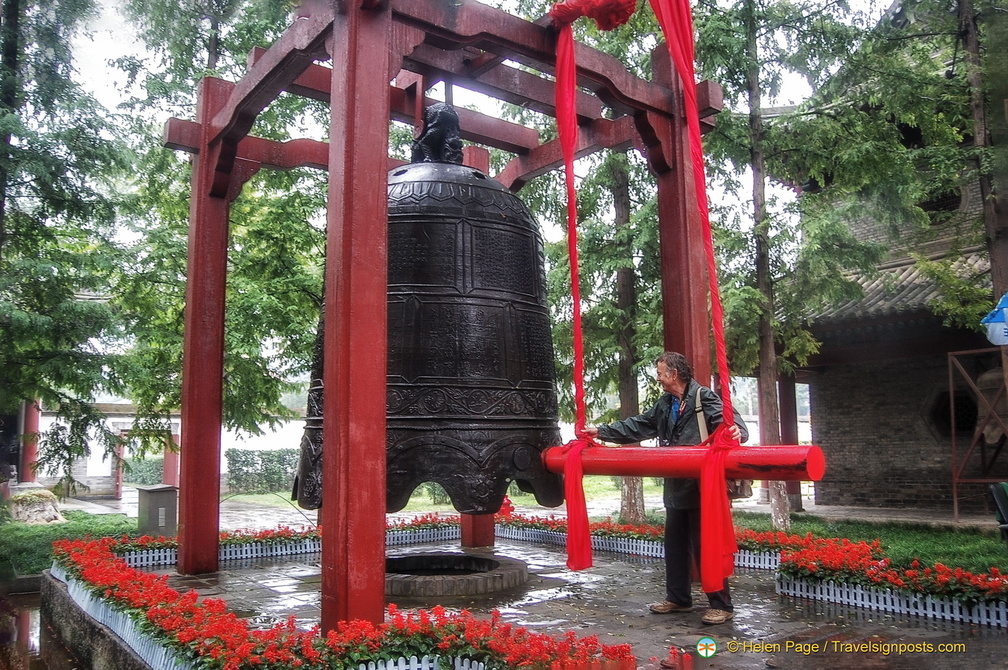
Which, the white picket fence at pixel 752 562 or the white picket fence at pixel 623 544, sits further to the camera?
the white picket fence at pixel 623 544

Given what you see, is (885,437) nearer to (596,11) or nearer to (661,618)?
(661,618)

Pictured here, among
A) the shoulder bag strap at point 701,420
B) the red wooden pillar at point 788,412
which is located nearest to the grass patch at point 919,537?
the red wooden pillar at point 788,412

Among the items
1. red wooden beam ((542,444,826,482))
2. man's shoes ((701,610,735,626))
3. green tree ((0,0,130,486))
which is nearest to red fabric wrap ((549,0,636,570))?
red wooden beam ((542,444,826,482))

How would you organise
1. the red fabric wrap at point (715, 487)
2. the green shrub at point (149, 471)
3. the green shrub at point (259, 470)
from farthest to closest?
1. the green shrub at point (149, 471)
2. the green shrub at point (259, 470)
3. the red fabric wrap at point (715, 487)

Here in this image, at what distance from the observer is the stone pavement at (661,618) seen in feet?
Result: 12.3

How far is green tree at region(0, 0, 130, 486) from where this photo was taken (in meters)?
8.29

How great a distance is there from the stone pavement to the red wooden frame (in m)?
0.94

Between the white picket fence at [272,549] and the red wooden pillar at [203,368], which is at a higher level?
the red wooden pillar at [203,368]

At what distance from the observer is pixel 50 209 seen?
28.3 ft

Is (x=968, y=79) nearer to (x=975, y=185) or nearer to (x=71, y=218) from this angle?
(x=975, y=185)

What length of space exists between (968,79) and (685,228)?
19.5ft

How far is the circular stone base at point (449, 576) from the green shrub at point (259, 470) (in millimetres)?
19181

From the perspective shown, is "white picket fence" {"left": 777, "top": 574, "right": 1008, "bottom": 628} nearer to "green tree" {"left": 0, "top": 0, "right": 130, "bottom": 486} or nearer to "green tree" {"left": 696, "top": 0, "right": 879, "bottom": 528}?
"green tree" {"left": 696, "top": 0, "right": 879, "bottom": 528}

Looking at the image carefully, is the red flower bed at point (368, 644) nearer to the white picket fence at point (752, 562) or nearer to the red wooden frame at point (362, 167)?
the red wooden frame at point (362, 167)
